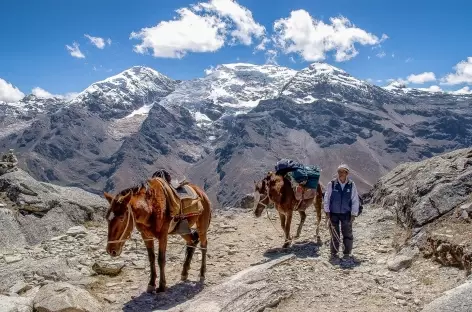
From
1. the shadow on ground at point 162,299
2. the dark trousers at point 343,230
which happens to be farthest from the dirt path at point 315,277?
the dark trousers at point 343,230

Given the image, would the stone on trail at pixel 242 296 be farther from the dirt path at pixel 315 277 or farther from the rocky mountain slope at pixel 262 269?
the dirt path at pixel 315 277

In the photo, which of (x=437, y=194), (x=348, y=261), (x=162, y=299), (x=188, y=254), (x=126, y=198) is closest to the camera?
(x=126, y=198)

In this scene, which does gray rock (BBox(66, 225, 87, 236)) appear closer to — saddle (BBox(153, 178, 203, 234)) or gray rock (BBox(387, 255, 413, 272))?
saddle (BBox(153, 178, 203, 234))

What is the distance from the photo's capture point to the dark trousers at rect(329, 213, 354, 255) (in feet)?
38.7

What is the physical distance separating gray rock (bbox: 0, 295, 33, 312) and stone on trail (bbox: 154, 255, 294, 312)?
2767 millimetres

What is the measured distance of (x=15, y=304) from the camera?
806cm

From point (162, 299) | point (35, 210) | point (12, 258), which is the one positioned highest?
point (35, 210)

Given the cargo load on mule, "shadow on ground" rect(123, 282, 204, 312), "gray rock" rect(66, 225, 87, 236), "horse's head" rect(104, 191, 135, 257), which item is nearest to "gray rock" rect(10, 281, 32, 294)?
"shadow on ground" rect(123, 282, 204, 312)

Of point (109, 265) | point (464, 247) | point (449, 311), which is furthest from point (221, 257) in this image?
point (449, 311)

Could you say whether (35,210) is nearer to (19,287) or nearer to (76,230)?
(76,230)

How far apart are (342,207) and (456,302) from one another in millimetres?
5659

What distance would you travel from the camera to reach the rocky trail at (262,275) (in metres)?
8.47

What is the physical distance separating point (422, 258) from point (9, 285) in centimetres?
989

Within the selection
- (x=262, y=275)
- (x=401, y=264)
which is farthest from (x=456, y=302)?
(x=262, y=275)
